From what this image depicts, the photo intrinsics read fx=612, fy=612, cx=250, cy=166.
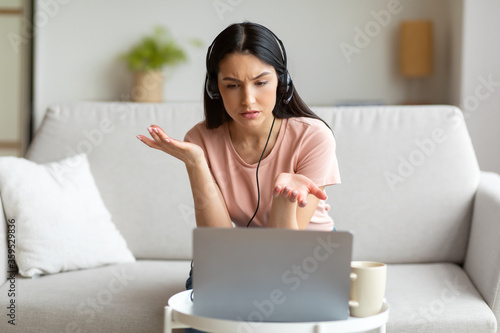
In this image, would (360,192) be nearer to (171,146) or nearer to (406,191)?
(406,191)

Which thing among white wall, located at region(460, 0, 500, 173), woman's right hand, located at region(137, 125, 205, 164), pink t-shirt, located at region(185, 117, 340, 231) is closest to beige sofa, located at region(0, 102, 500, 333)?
pink t-shirt, located at region(185, 117, 340, 231)

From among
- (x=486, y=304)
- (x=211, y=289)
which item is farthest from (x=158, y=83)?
(x=211, y=289)

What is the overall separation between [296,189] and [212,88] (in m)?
0.43

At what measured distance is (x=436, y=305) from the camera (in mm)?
1746

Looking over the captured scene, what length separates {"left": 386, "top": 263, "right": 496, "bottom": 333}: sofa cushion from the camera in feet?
5.50

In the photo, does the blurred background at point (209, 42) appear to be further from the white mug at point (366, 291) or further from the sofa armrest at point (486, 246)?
the white mug at point (366, 291)

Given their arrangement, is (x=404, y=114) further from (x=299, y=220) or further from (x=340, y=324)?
(x=340, y=324)

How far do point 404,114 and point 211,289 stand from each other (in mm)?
1383

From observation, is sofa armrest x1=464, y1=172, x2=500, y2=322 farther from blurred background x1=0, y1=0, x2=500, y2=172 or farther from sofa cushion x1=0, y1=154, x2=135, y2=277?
blurred background x1=0, y1=0, x2=500, y2=172

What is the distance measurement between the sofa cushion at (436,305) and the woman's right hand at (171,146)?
2.42 ft

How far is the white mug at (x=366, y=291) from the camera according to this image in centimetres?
119

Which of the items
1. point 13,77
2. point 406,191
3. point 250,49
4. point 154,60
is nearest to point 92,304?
point 250,49

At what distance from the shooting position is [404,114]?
2.29 metres

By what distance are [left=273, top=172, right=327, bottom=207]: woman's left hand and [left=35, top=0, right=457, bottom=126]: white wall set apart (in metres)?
3.04
